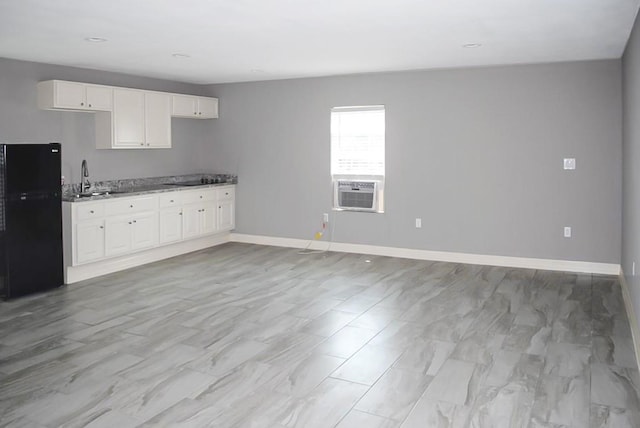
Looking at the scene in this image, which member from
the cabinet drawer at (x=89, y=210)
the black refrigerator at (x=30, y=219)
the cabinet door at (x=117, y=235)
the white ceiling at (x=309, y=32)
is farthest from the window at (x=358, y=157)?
the black refrigerator at (x=30, y=219)

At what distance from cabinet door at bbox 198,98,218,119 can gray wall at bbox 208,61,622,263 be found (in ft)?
0.58

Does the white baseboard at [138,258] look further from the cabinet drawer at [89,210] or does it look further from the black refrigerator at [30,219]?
the cabinet drawer at [89,210]

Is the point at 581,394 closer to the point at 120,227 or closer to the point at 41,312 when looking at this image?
the point at 41,312

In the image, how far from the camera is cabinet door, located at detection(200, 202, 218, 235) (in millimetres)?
7680

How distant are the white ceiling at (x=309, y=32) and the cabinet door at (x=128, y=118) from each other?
0.33m

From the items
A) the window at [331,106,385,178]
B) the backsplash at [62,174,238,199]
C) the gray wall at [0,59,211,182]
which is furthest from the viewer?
the window at [331,106,385,178]

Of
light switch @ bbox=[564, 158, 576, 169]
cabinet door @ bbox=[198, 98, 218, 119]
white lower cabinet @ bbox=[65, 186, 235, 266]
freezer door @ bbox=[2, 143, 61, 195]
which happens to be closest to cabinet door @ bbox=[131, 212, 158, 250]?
white lower cabinet @ bbox=[65, 186, 235, 266]

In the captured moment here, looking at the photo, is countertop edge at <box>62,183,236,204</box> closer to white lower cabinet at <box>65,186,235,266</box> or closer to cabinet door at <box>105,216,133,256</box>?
white lower cabinet at <box>65,186,235,266</box>

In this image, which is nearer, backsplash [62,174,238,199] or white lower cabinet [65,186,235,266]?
white lower cabinet [65,186,235,266]

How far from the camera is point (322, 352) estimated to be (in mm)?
3918

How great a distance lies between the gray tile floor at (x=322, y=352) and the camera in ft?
9.91

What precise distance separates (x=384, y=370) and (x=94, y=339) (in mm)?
2113

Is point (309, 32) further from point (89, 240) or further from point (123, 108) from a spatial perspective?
point (89, 240)

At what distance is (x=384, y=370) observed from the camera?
3.59m
